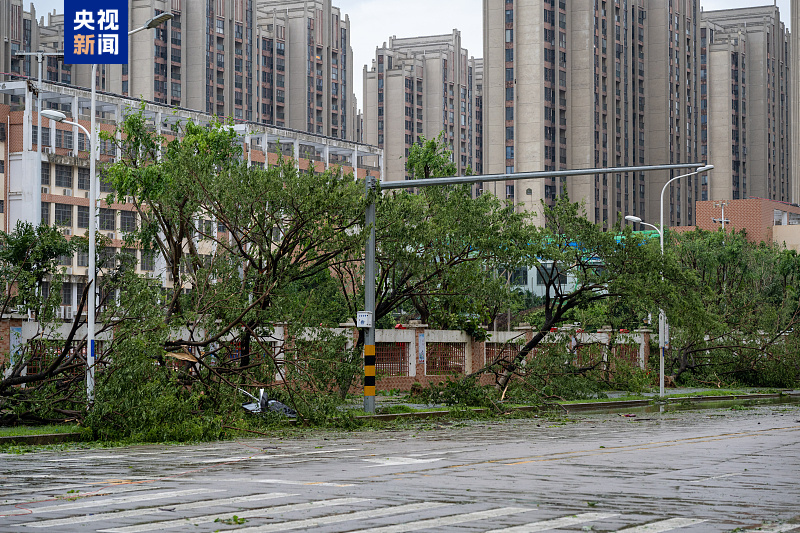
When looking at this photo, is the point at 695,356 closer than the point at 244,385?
No

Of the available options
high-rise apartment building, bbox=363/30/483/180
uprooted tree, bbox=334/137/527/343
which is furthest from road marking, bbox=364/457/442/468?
high-rise apartment building, bbox=363/30/483/180

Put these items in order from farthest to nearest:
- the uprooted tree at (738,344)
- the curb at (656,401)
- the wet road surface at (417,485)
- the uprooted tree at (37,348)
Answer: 1. the uprooted tree at (738,344)
2. the curb at (656,401)
3. the uprooted tree at (37,348)
4. the wet road surface at (417,485)

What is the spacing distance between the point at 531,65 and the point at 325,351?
325ft

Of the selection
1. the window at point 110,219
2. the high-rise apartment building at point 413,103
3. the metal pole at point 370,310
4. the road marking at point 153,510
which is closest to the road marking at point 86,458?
the road marking at point 153,510

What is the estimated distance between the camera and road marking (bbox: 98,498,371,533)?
28.1 ft

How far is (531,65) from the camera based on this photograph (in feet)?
391

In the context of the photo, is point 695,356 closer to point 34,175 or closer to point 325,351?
point 325,351

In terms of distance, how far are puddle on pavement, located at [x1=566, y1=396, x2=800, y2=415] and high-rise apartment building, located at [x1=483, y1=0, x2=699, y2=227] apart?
75.8 metres

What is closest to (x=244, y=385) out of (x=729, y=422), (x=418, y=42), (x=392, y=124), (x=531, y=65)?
(x=729, y=422)

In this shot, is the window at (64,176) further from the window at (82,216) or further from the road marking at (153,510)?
the road marking at (153,510)

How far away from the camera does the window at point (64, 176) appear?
8050 centimetres

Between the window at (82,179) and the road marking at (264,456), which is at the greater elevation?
the window at (82,179)

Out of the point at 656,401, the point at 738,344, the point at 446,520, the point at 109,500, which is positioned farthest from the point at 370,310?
the point at 738,344

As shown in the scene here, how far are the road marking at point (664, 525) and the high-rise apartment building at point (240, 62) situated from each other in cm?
11698
